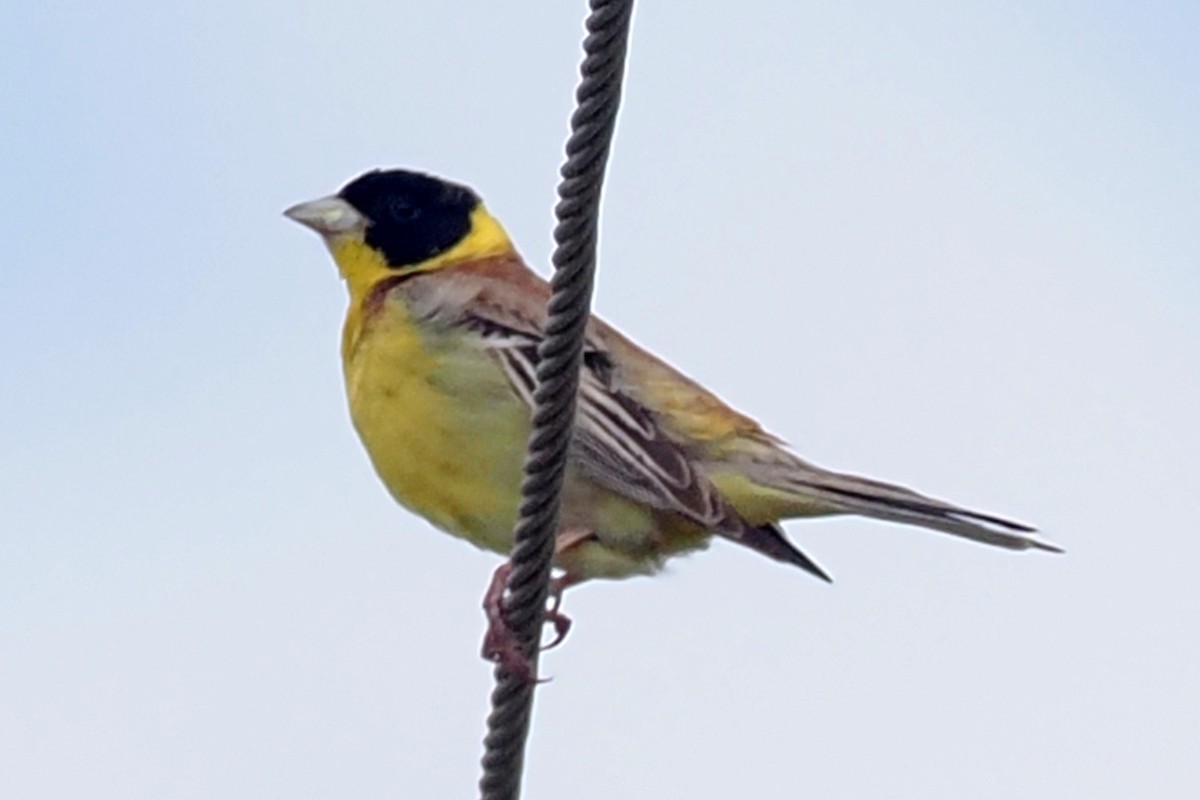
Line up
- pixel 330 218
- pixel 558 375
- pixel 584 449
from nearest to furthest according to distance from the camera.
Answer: pixel 558 375, pixel 584 449, pixel 330 218

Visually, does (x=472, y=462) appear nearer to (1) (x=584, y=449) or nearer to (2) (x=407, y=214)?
(1) (x=584, y=449)

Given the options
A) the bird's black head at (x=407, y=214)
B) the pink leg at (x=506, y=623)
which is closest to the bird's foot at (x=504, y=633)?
the pink leg at (x=506, y=623)

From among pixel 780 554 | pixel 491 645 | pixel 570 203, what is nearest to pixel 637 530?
pixel 780 554

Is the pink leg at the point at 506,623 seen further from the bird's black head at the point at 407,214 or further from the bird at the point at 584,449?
the bird's black head at the point at 407,214

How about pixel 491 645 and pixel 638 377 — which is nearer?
pixel 491 645

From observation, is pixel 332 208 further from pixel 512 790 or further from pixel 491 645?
pixel 512 790

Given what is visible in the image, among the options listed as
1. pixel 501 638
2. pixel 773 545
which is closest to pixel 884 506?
pixel 773 545
